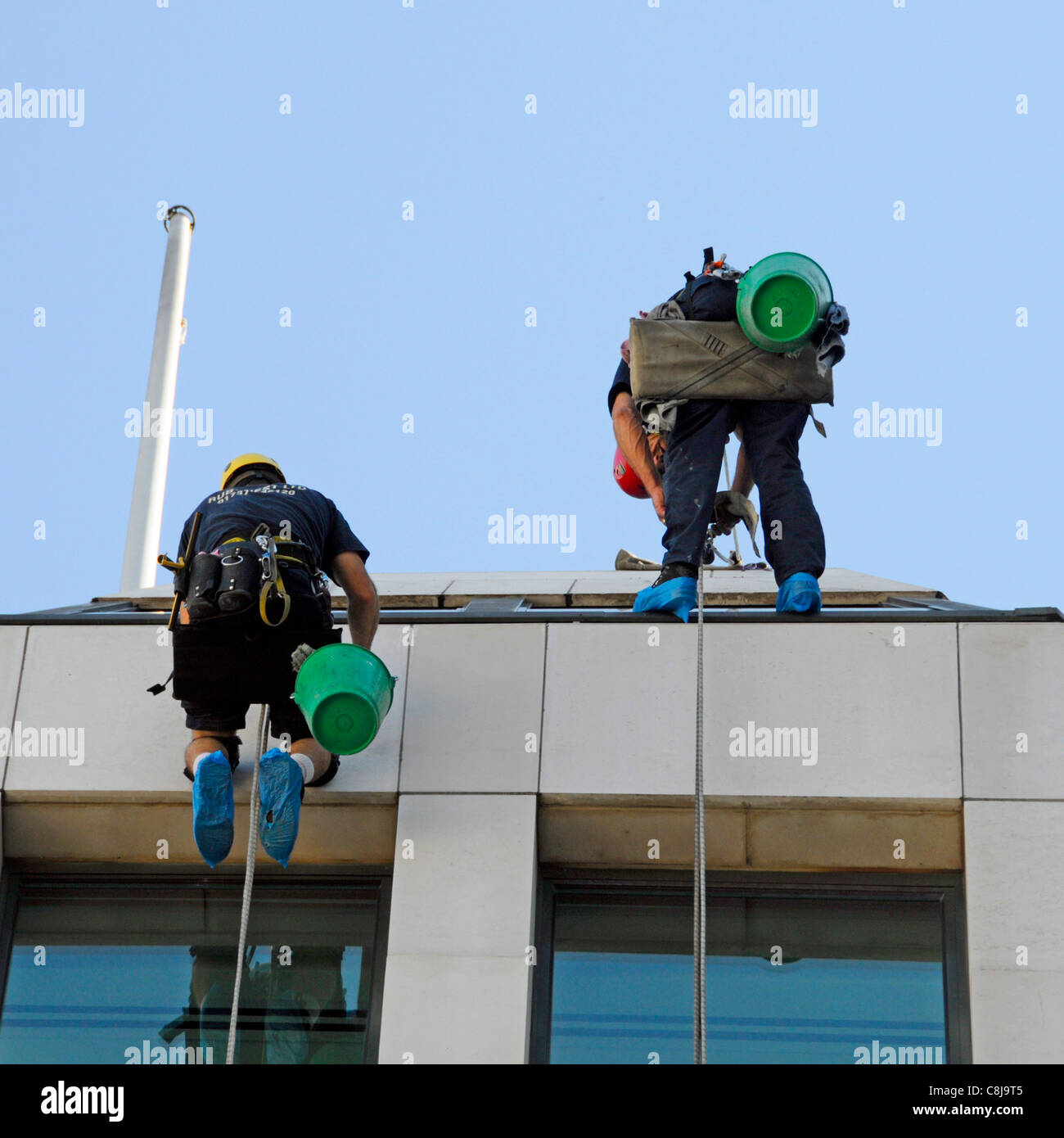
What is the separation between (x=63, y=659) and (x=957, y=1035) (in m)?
4.50

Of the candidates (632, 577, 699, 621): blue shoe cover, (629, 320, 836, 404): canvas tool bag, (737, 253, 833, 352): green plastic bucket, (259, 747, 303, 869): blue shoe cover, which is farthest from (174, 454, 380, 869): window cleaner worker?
(737, 253, 833, 352): green plastic bucket

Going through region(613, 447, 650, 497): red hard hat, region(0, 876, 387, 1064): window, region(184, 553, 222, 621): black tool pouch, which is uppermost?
region(613, 447, 650, 497): red hard hat

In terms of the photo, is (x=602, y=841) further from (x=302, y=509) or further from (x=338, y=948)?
(x=302, y=509)

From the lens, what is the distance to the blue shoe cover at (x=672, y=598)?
9148 mm

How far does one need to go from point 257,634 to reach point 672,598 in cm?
206

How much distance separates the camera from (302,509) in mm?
8922

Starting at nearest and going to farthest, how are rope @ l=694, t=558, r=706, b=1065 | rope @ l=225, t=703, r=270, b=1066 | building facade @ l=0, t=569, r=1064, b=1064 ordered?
1. rope @ l=694, t=558, r=706, b=1065
2. rope @ l=225, t=703, r=270, b=1066
3. building facade @ l=0, t=569, r=1064, b=1064

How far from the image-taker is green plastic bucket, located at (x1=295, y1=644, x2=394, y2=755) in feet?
26.3

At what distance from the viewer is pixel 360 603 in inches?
351

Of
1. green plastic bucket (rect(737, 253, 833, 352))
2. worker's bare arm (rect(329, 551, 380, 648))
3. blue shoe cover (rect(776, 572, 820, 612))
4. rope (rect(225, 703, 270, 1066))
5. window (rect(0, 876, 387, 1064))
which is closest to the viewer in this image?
rope (rect(225, 703, 270, 1066))

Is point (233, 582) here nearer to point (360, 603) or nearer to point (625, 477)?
point (360, 603)

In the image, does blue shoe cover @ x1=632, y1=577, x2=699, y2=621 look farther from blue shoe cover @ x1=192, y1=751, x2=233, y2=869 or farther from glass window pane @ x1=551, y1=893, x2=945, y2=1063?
blue shoe cover @ x1=192, y1=751, x2=233, y2=869

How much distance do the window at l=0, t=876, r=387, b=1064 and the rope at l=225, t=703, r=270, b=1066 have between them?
0.45 ft

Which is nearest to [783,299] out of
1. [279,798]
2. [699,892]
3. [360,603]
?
A: [360,603]
